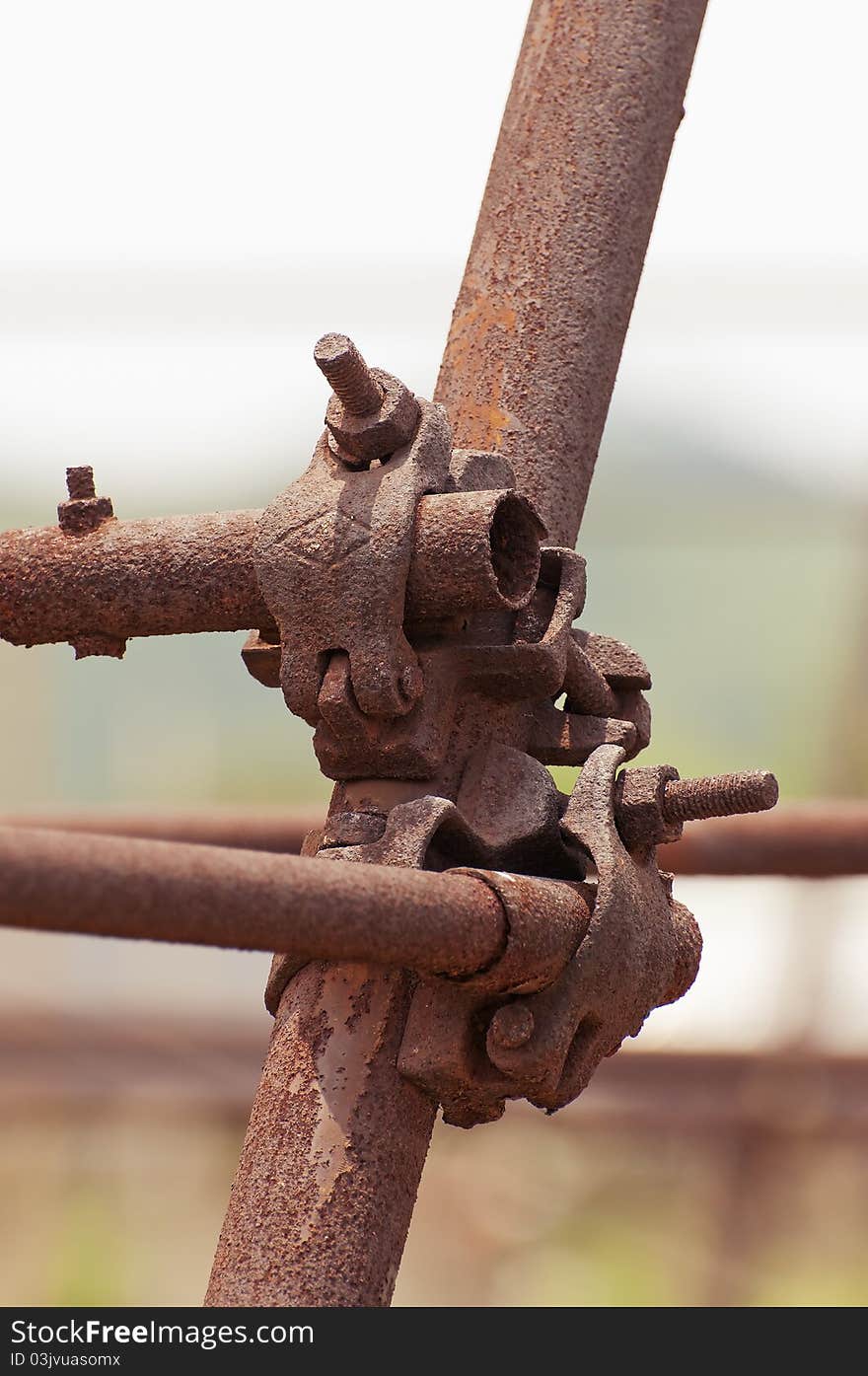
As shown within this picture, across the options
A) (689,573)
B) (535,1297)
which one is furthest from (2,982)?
(689,573)

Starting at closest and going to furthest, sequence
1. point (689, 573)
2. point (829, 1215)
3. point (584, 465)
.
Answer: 1. point (584, 465)
2. point (829, 1215)
3. point (689, 573)

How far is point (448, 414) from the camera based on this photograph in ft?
3.57

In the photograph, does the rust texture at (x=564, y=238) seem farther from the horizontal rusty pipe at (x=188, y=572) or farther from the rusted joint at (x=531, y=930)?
the rusted joint at (x=531, y=930)

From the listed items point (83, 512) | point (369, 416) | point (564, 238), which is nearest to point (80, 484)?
point (83, 512)

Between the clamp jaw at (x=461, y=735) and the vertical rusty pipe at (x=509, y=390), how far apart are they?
38mm

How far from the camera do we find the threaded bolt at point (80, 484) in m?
1.01

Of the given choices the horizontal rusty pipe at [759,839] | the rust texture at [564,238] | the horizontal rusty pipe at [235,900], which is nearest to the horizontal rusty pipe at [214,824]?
the horizontal rusty pipe at [759,839]

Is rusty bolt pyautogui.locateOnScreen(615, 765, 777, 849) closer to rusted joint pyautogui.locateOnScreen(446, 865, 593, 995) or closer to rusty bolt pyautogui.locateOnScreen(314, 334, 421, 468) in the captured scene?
rusted joint pyautogui.locateOnScreen(446, 865, 593, 995)

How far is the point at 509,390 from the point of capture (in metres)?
1.08

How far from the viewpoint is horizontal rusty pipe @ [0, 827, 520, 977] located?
572 mm

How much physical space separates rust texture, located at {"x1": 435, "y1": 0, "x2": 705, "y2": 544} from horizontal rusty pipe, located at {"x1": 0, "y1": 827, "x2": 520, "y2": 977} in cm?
38

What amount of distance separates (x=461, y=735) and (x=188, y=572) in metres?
0.18

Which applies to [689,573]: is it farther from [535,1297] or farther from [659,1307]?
[659,1307]
